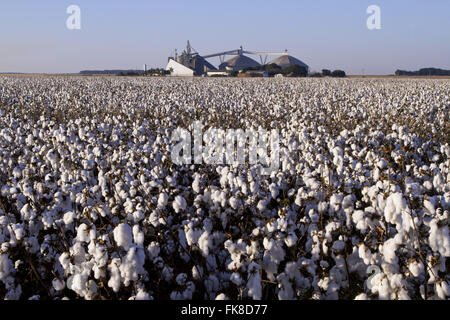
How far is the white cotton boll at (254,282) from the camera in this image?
3.31 m

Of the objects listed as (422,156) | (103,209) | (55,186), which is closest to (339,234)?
(103,209)

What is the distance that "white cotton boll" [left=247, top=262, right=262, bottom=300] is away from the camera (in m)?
3.31

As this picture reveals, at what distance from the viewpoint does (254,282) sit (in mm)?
3309

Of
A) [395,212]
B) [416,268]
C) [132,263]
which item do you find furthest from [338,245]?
[132,263]

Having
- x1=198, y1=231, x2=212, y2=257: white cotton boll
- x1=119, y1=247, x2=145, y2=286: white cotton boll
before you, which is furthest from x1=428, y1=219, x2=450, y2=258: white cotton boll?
x1=119, y1=247, x2=145, y2=286: white cotton boll

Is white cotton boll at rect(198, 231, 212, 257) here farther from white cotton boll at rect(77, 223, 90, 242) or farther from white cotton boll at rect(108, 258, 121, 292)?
white cotton boll at rect(77, 223, 90, 242)

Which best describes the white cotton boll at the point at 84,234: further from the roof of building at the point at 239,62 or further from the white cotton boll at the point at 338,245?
the roof of building at the point at 239,62


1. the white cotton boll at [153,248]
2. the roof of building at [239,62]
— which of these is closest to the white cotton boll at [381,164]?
the white cotton boll at [153,248]

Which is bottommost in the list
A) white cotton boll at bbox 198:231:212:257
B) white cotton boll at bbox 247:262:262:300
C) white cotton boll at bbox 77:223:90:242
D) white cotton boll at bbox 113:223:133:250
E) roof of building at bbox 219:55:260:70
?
white cotton boll at bbox 247:262:262:300

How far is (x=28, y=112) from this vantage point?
61.3ft

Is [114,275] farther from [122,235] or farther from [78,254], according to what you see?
[78,254]
